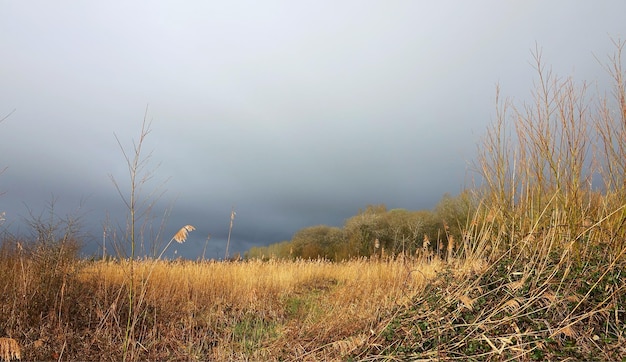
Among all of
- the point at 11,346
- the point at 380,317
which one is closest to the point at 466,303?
the point at 380,317

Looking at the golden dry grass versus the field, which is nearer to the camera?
the golden dry grass

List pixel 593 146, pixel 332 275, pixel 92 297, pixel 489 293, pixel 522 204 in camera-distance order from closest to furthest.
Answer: pixel 489 293 < pixel 593 146 < pixel 522 204 < pixel 92 297 < pixel 332 275

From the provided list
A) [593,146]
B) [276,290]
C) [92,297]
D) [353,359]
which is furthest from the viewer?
[276,290]

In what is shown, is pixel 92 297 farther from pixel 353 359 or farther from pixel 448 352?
pixel 448 352

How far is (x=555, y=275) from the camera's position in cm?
389

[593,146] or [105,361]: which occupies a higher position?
[593,146]

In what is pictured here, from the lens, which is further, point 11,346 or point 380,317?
point 380,317

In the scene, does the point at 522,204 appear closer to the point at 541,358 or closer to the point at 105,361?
the point at 541,358

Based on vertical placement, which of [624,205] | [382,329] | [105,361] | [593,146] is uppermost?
[593,146]

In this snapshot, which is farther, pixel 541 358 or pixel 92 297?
pixel 92 297

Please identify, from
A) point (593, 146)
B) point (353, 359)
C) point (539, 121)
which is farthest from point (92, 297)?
point (593, 146)

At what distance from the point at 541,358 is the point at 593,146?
7.54 feet

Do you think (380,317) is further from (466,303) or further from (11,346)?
(11,346)

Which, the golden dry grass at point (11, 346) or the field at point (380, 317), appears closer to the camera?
the golden dry grass at point (11, 346)
